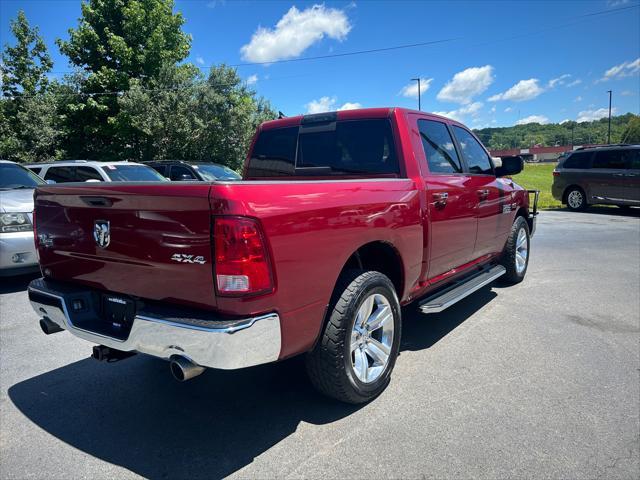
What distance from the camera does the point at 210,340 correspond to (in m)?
2.05

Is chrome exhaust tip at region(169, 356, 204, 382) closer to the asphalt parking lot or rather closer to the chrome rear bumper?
the chrome rear bumper

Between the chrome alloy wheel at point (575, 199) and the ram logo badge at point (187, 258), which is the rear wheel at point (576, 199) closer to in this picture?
the chrome alloy wheel at point (575, 199)

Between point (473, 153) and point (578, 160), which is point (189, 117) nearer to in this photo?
point (578, 160)

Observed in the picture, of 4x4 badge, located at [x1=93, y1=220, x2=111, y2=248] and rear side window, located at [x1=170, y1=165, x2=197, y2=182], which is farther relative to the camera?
rear side window, located at [x1=170, y1=165, x2=197, y2=182]

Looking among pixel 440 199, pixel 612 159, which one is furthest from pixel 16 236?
pixel 612 159

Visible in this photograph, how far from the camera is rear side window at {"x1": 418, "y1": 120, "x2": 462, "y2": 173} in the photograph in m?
3.80

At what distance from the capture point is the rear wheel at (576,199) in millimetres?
13898

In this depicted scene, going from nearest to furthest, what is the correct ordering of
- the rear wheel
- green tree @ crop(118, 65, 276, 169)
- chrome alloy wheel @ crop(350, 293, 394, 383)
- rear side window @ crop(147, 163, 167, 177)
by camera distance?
chrome alloy wheel @ crop(350, 293, 394, 383) < rear side window @ crop(147, 163, 167, 177) < the rear wheel < green tree @ crop(118, 65, 276, 169)

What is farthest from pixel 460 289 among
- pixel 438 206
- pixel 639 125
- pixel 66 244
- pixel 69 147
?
pixel 639 125

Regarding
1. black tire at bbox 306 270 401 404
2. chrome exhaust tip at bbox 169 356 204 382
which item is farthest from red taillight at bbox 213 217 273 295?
black tire at bbox 306 270 401 404

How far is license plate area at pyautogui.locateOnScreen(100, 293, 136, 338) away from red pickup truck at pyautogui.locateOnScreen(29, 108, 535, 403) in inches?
0.4

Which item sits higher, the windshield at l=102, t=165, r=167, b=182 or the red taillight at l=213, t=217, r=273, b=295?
the windshield at l=102, t=165, r=167, b=182

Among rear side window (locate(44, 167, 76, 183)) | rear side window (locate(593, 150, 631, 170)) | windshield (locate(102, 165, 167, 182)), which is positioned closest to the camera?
windshield (locate(102, 165, 167, 182))

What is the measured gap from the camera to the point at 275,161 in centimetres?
415
